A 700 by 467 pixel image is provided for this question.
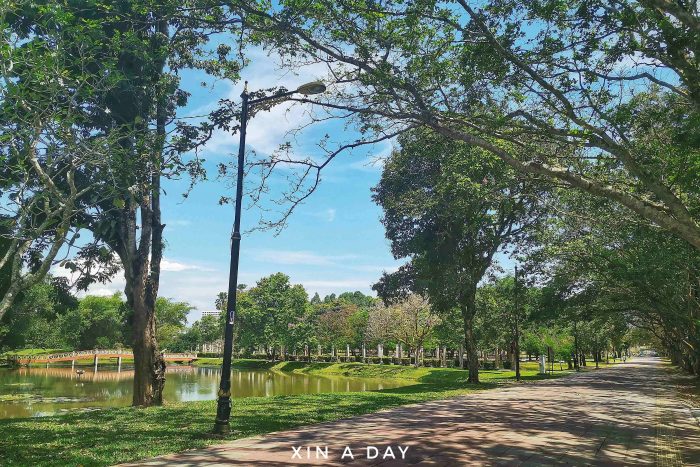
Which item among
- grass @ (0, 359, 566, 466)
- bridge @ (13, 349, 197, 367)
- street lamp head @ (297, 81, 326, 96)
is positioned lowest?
bridge @ (13, 349, 197, 367)

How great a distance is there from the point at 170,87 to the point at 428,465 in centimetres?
1194

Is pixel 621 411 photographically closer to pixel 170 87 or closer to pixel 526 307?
pixel 170 87

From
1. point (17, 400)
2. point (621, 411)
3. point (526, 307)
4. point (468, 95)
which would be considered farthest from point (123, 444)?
point (526, 307)

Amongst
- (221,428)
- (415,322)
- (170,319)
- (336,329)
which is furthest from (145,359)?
(170,319)

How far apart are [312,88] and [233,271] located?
388 centimetres

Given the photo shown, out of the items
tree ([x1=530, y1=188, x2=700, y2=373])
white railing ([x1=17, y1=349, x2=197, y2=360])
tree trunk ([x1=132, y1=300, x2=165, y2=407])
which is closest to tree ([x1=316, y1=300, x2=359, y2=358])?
white railing ([x1=17, y1=349, x2=197, y2=360])

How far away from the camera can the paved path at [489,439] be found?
7.58m

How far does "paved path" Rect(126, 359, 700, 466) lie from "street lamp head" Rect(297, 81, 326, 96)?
6378 mm

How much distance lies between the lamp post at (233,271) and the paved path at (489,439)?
2.79ft

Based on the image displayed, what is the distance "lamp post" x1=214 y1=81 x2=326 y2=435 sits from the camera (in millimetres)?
9523

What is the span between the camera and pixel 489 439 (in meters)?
9.32

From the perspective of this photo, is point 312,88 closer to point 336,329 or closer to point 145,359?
point 145,359

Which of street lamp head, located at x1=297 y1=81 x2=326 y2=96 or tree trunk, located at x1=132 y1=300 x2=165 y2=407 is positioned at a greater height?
street lamp head, located at x1=297 y1=81 x2=326 y2=96

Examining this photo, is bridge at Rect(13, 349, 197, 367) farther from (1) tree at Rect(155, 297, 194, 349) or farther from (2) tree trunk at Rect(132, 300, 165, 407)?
(2) tree trunk at Rect(132, 300, 165, 407)
